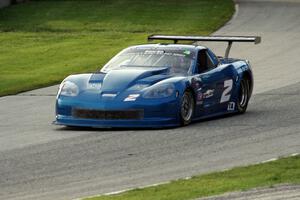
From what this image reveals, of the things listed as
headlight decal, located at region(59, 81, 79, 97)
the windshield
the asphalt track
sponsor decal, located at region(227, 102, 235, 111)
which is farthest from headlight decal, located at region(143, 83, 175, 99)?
sponsor decal, located at region(227, 102, 235, 111)

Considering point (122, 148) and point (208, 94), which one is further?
point (208, 94)

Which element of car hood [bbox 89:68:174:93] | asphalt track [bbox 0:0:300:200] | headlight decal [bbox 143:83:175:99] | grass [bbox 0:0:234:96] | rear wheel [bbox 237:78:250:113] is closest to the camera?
asphalt track [bbox 0:0:300:200]

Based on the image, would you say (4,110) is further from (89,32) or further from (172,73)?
(89,32)

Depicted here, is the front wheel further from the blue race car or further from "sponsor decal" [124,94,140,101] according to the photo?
"sponsor decal" [124,94,140,101]

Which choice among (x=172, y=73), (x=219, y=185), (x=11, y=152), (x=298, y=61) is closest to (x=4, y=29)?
(x=298, y=61)

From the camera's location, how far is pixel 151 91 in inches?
650

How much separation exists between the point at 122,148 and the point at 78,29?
77.2 feet

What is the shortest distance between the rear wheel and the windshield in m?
1.28

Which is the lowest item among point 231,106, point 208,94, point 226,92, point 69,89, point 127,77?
point 231,106

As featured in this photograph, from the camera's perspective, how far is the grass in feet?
89.9

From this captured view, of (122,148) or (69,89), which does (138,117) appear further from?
(122,148)

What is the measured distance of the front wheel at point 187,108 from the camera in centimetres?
1670

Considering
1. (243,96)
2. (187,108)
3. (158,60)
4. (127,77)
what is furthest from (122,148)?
(243,96)

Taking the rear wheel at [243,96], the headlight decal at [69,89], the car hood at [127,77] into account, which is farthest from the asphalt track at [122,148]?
the car hood at [127,77]
